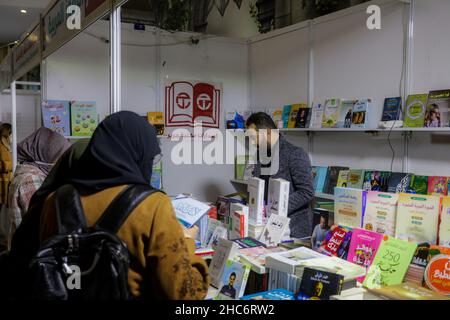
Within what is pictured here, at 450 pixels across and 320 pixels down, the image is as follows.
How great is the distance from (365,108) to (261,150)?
129 centimetres

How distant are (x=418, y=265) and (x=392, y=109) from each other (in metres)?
2.26

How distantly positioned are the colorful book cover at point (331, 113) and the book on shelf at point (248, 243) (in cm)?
227

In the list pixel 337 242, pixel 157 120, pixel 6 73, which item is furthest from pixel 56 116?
pixel 337 242

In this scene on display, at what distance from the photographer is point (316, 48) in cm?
458

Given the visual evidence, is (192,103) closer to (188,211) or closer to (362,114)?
(362,114)

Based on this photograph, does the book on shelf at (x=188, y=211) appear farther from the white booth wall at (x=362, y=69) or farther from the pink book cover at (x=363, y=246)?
the white booth wall at (x=362, y=69)

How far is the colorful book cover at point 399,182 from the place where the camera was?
138 inches

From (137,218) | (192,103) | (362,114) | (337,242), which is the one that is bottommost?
(337,242)

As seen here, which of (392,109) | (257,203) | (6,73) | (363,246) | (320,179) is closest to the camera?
(363,246)

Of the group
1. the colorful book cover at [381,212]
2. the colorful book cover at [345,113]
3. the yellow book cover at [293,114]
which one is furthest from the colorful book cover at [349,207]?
the yellow book cover at [293,114]

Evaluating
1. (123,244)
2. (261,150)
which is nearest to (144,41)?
(261,150)

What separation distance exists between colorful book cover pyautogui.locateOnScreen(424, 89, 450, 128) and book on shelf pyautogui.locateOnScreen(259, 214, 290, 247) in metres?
1.79

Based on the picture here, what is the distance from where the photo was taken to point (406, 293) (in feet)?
4.97
